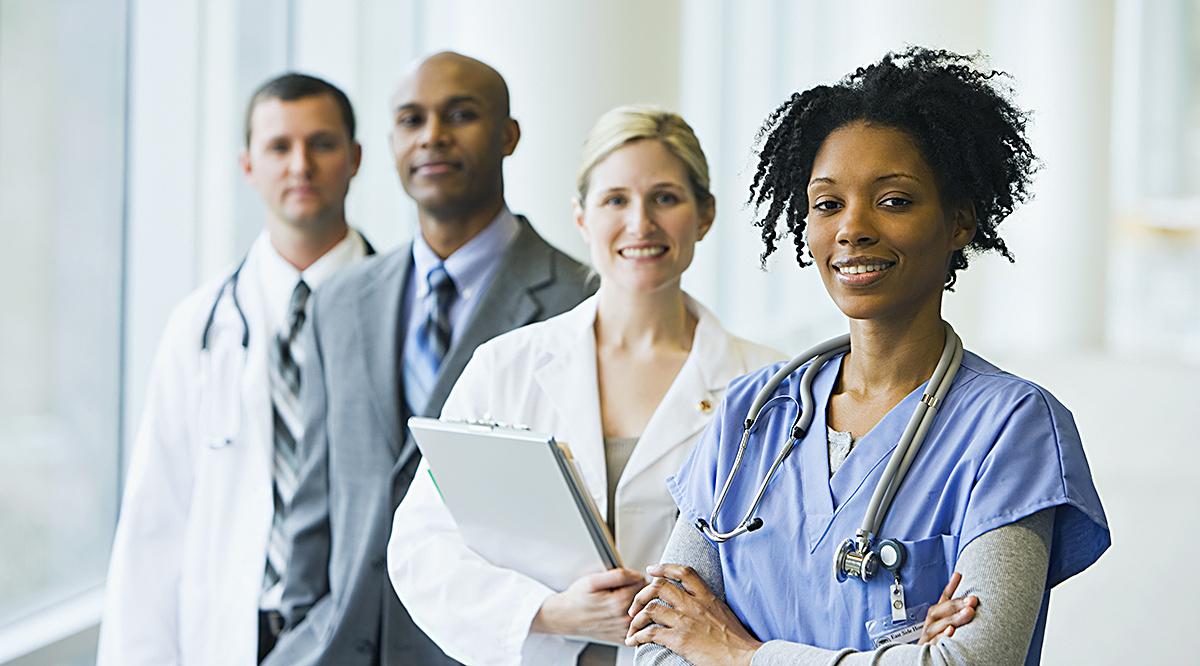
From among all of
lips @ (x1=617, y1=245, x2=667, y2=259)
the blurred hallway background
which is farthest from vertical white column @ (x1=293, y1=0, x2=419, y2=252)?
lips @ (x1=617, y1=245, x2=667, y2=259)

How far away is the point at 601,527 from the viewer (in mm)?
1602

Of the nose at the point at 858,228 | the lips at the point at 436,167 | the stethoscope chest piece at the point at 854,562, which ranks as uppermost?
the lips at the point at 436,167

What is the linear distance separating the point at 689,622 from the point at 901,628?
0.86 ft

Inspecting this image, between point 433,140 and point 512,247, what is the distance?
0.84 ft

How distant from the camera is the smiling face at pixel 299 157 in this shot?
2.34 metres

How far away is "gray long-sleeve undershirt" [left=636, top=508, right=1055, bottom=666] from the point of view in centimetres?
114

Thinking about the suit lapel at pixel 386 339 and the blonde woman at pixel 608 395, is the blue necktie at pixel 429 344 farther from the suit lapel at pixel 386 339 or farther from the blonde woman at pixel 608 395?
the blonde woman at pixel 608 395

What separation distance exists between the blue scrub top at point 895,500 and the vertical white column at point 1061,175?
8367 millimetres

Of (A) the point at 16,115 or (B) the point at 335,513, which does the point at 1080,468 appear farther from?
(A) the point at 16,115

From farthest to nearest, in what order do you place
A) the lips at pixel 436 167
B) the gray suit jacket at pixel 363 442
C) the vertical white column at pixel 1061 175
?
1. the vertical white column at pixel 1061 175
2. the lips at pixel 436 167
3. the gray suit jacket at pixel 363 442

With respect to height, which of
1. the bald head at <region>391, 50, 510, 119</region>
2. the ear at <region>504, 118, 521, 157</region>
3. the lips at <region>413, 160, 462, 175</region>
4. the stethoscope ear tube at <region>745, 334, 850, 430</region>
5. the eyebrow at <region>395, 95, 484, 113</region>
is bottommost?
the stethoscope ear tube at <region>745, 334, 850, 430</region>

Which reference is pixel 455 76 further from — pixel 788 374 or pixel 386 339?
pixel 788 374

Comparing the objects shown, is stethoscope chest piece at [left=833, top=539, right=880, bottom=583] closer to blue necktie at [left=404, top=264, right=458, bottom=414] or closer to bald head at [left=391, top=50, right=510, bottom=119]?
blue necktie at [left=404, top=264, right=458, bottom=414]

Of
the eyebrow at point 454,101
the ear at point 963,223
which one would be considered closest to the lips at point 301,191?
the eyebrow at point 454,101
